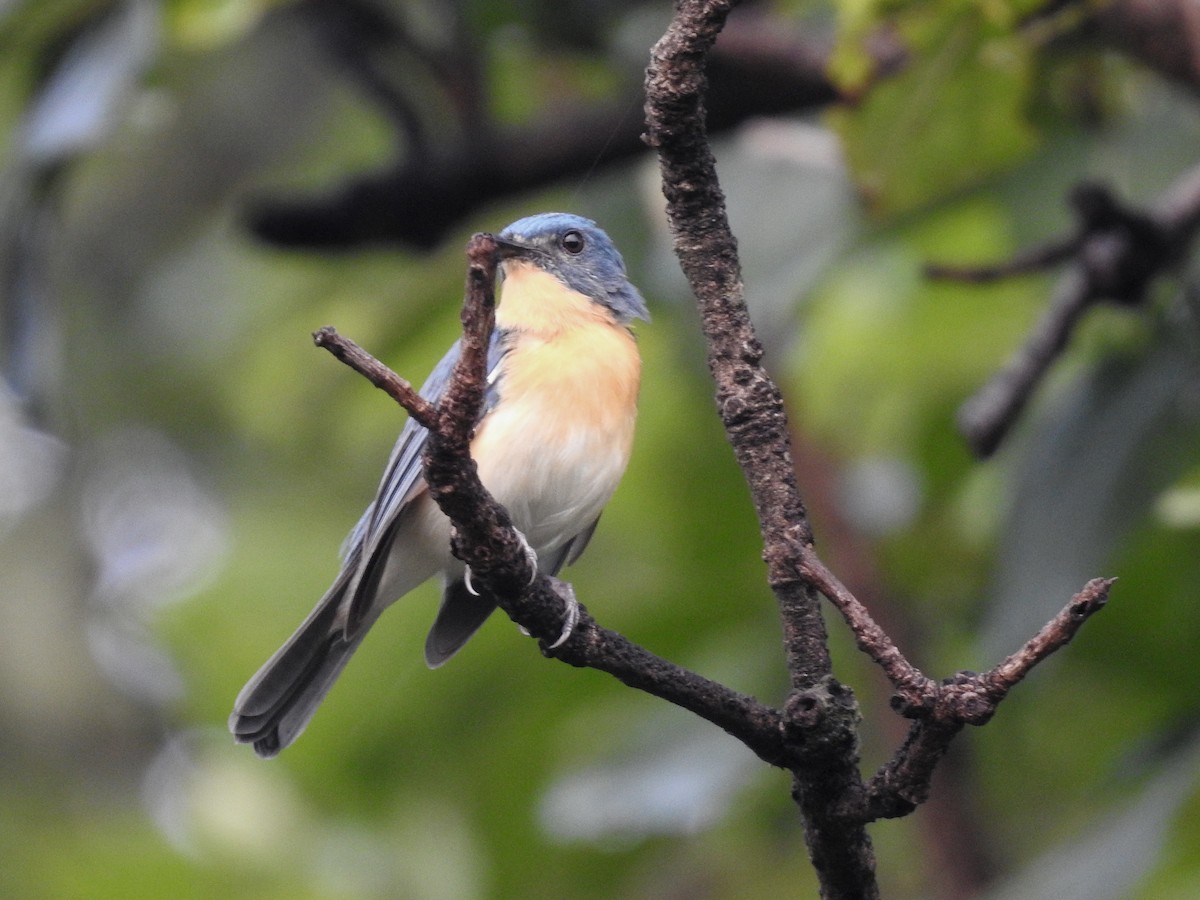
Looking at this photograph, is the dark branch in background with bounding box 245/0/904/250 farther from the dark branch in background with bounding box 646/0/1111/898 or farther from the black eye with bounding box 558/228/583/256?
the dark branch in background with bounding box 646/0/1111/898

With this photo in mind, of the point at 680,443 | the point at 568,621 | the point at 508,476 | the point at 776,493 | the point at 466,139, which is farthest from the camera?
the point at 680,443

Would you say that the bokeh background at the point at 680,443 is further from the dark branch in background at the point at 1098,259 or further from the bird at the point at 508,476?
the bird at the point at 508,476

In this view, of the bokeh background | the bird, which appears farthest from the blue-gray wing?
the bokeh background

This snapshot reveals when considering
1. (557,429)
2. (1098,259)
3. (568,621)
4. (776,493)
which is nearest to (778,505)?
(776,493)

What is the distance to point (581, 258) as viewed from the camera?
4191mm

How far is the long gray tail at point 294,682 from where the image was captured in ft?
10.9

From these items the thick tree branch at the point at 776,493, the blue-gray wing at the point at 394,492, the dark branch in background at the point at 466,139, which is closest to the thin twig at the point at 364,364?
the thick tree branch at the point at 776,493

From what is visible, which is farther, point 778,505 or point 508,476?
point 508,476

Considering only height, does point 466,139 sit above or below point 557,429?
above

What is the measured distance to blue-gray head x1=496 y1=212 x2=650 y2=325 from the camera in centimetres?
411

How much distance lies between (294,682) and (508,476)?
0.69m

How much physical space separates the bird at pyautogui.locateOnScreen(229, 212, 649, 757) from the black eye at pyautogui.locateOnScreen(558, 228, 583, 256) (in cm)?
15

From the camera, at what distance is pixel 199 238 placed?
7.25m

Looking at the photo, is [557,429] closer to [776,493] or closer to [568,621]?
[568,621]
